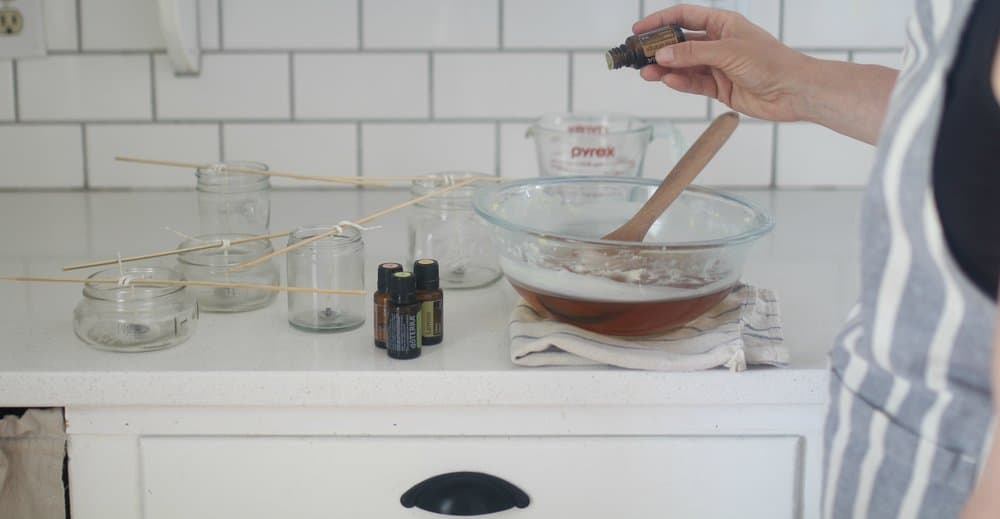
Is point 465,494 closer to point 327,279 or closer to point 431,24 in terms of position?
point 327,279

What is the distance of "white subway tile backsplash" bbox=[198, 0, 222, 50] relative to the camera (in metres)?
1.61

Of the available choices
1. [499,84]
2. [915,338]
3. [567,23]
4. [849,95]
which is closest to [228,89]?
[499,84]

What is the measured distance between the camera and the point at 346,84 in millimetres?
1646

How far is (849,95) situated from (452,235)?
1.51 feet

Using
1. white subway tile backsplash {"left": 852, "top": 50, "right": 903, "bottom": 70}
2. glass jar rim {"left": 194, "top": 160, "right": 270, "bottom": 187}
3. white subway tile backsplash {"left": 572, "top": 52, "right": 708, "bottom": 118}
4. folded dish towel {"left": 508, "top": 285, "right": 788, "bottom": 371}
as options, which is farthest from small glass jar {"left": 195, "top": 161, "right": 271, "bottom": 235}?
white subway tile backsplash {"left": 852, "top": 50, "right": 903, "bottom": 70}

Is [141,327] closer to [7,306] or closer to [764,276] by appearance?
[7,306]

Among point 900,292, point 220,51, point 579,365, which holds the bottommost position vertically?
point 579,365

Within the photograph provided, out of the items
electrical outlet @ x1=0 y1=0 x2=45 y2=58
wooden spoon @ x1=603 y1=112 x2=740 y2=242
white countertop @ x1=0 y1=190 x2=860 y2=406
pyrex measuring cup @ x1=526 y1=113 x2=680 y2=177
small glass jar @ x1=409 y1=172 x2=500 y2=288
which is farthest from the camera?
electrical outlet @ x1=0 y1=0 x2=45 y2=58

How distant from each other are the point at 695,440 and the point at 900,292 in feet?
1.30

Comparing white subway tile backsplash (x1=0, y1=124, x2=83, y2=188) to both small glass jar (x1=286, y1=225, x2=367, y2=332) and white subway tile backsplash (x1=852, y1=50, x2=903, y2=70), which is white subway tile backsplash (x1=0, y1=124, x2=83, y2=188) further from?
white subway tile backsplash (x1=852, y1=50, x2=903, y2=70)

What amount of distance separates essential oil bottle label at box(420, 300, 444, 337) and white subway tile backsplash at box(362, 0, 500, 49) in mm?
711

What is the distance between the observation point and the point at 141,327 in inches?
39.8

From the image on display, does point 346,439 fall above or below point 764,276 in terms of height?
below

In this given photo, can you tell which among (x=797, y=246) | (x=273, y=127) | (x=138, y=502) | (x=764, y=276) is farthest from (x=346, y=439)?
(x=273, y=127)
